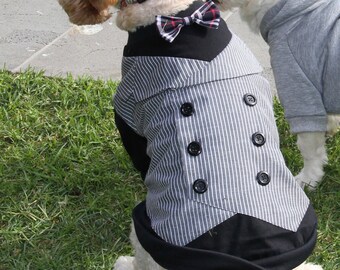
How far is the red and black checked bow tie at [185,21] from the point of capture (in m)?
2.24

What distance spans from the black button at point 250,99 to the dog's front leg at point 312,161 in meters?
1.12

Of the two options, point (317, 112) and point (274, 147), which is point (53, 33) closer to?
point (317, 112)

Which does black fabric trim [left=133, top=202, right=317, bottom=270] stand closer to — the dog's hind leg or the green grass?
the green grass

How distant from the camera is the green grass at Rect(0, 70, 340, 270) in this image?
9.68 feet

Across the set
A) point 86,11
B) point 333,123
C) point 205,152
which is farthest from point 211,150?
point 333,123

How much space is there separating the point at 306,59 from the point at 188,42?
3.10 ft

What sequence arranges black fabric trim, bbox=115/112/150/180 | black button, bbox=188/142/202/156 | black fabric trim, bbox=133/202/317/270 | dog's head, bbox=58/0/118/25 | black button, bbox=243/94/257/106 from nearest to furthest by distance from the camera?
1. black fabric trim, bbox=133/202/317/270
2. black button, bbox=188/142/202/156
3. black button, bbox=243/94/257/106
4. dog's head, bbox=58/0/118/25
5. black fabric trim, bbox=115/112/150/180

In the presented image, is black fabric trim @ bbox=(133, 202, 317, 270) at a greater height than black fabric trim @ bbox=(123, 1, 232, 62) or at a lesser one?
lesser

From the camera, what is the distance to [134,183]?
3.33m

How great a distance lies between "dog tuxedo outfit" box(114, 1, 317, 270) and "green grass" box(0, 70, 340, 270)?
2.76ft

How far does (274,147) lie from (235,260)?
0.44m

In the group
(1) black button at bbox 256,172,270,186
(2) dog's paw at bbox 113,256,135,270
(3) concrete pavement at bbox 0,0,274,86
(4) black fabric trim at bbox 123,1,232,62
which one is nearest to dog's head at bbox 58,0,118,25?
(4) black fabric trim at bbox 123,1,232,62

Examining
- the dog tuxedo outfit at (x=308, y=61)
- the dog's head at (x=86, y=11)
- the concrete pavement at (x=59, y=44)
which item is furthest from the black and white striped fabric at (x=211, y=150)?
the concrete pavement at (x=59, y=44)

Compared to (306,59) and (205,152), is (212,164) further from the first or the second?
(306,59)
